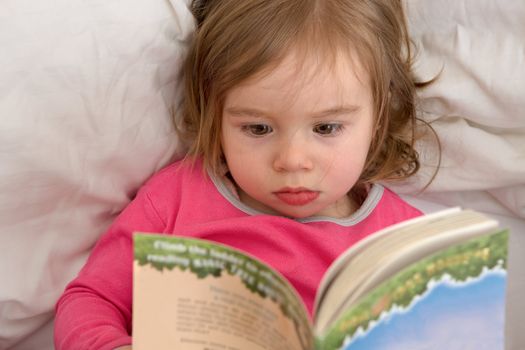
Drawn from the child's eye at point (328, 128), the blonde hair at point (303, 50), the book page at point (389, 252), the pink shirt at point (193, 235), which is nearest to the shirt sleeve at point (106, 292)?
the pink shirt at point (193, 235)

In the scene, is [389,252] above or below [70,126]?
below

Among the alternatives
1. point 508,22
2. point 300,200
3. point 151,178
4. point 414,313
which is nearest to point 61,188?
point 151,178

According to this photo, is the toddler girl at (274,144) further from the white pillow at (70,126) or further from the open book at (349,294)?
the open book at (349,294)

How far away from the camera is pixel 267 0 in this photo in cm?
103

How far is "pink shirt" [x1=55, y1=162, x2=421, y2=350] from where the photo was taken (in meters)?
1.05

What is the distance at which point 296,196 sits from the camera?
1065 millimetres

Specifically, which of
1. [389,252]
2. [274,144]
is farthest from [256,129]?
[389,252]

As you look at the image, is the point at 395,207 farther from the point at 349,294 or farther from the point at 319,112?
the point at 349,294

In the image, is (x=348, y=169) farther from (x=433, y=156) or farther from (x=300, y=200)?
(x=433, y=156)

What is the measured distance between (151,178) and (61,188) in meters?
0.15

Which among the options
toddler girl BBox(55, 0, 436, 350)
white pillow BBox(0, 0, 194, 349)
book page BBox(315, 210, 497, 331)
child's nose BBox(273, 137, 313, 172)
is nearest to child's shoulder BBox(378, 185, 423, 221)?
toddler girl BBox(55, 0, 436, 350)

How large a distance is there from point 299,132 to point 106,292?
35 centimetres

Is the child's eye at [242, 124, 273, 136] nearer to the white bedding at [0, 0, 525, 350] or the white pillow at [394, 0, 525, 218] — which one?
the white bedding at [0, 0, 525, 350]

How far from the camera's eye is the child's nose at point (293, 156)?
1.01 metres
